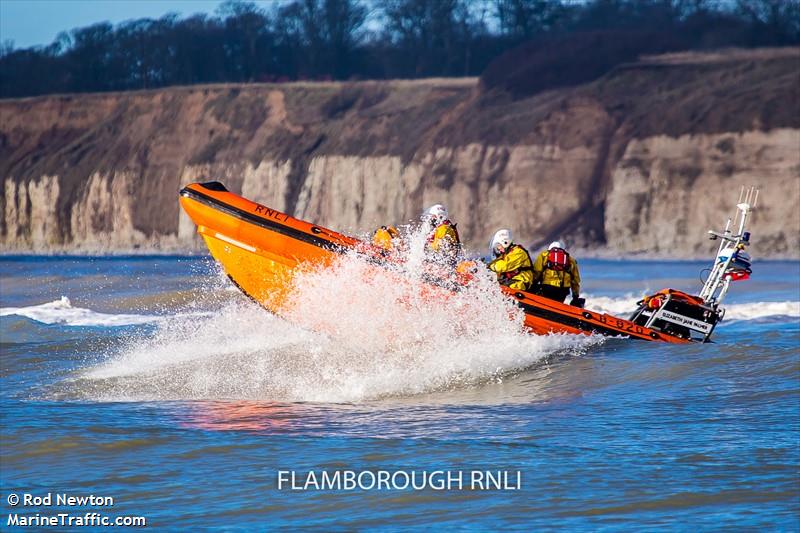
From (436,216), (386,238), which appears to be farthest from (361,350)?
(436,216)

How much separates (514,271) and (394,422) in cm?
374

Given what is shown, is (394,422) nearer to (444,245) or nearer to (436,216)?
(444,245)

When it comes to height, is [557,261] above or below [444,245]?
below

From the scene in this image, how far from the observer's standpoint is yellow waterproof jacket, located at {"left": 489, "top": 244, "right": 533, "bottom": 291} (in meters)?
13.0

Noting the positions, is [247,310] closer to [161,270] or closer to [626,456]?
[626,456]

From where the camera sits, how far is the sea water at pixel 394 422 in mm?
7391

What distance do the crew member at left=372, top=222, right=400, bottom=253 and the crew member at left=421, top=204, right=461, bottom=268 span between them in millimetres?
335

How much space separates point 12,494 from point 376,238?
5.88 meters

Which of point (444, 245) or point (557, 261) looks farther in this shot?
point (557, 261)

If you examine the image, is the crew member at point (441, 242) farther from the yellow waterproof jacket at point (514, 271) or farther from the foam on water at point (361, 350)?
the yellow waterproof jacket at point (514, 271)
